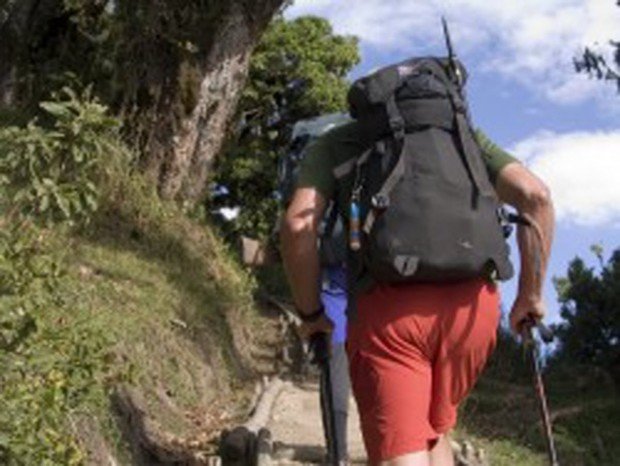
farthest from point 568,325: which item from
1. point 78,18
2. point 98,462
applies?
point 98,462

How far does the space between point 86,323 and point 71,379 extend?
1.46 feet

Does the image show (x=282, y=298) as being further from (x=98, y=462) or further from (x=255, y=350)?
(x=98, y=462)

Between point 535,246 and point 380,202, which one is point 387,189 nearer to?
point 380,202

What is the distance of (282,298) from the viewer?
1759cm

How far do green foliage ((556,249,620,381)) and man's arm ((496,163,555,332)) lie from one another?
37.8ft

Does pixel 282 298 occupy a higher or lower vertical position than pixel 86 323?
lower

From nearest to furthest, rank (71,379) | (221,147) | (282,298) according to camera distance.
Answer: (71,379) < (221,147) < (282,298)

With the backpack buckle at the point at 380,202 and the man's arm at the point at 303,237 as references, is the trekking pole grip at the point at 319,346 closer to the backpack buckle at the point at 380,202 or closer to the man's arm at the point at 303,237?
the man's arm at the point at 303,237

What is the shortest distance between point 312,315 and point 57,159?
996 mm

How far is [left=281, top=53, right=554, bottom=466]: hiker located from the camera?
362cm

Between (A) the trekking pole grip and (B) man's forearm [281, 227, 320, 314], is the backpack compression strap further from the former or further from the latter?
(A) the trekking pole grip

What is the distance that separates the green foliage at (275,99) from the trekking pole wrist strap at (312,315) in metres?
19.3

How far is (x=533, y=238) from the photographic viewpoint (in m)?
3.98

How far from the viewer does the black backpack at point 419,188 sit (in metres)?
3.66
